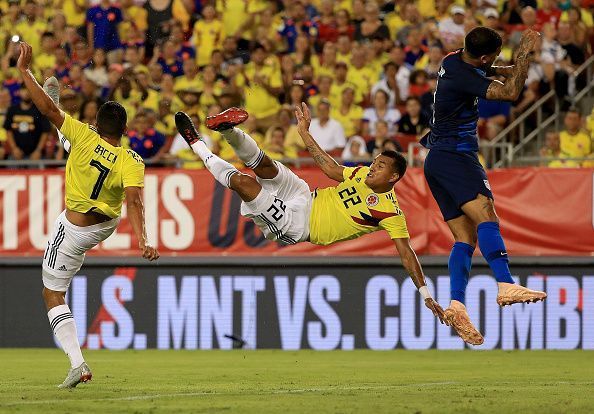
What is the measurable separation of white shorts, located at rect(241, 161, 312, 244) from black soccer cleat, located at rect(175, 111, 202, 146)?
720mm

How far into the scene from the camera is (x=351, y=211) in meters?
12.0

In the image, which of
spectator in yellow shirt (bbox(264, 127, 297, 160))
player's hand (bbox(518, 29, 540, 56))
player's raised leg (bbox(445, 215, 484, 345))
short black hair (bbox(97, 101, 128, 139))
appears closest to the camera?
player's hand (bbox(518, 29, 540, 56))

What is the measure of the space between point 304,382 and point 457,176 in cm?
217

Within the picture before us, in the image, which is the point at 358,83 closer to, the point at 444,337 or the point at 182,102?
the point at 182,102

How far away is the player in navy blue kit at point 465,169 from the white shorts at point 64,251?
2896mm

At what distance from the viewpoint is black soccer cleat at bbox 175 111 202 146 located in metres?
12.1

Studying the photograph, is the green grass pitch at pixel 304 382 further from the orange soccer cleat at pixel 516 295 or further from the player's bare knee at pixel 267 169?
the player's bare knee at pixel 267 169

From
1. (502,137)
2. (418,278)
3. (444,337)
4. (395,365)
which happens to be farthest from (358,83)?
(418,278)

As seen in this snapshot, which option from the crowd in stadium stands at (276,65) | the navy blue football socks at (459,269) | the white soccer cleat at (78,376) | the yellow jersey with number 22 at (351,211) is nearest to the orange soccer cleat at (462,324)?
the navy blue football socks at (459,269)

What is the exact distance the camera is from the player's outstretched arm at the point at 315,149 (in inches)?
459

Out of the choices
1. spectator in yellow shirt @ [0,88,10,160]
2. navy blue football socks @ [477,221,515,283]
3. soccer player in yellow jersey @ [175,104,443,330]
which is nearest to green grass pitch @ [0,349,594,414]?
navy blue football socks @ [477,221,515,283]

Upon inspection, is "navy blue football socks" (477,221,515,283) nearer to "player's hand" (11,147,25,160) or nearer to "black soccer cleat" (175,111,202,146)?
"black soccer cleat" (175,111,202,146)

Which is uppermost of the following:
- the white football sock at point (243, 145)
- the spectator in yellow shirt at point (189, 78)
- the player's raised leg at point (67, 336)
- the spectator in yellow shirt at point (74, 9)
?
the spectator in yellow shirt at point (74, 9)

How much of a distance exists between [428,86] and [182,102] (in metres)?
3.52
